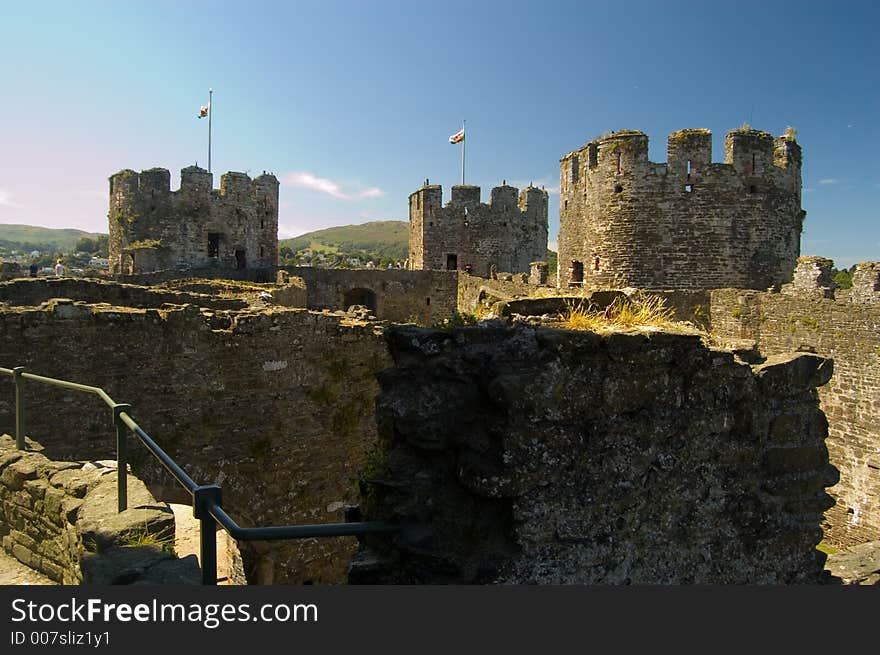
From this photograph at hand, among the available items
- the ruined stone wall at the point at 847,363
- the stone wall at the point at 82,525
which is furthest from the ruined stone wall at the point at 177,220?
the ruined stone wall at the point at 847,363

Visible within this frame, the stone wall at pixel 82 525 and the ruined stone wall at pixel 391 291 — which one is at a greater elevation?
the ruined stone wall at pixel 391 291

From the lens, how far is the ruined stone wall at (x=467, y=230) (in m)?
31.5

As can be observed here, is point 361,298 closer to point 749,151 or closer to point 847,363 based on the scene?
point 749,151

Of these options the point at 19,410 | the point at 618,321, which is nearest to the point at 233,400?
the point at 19,410

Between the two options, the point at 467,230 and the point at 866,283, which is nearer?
the point at 866,283

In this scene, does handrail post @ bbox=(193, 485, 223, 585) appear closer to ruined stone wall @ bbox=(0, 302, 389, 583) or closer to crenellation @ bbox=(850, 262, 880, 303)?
ruined stone wall @ bbox=(0, 302, 389, 583)

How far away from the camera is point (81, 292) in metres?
10.6

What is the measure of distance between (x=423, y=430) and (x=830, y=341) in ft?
40.9

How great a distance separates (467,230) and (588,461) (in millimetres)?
28692

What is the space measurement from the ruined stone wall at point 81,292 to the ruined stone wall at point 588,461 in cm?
761

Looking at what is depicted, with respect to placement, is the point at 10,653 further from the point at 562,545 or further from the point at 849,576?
the point at 849,576

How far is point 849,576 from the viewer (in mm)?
5664

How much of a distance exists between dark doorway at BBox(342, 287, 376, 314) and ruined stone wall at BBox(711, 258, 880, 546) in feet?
54.2

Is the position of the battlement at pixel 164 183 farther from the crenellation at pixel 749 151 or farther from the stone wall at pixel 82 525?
the stone wall at pixel 82 525
